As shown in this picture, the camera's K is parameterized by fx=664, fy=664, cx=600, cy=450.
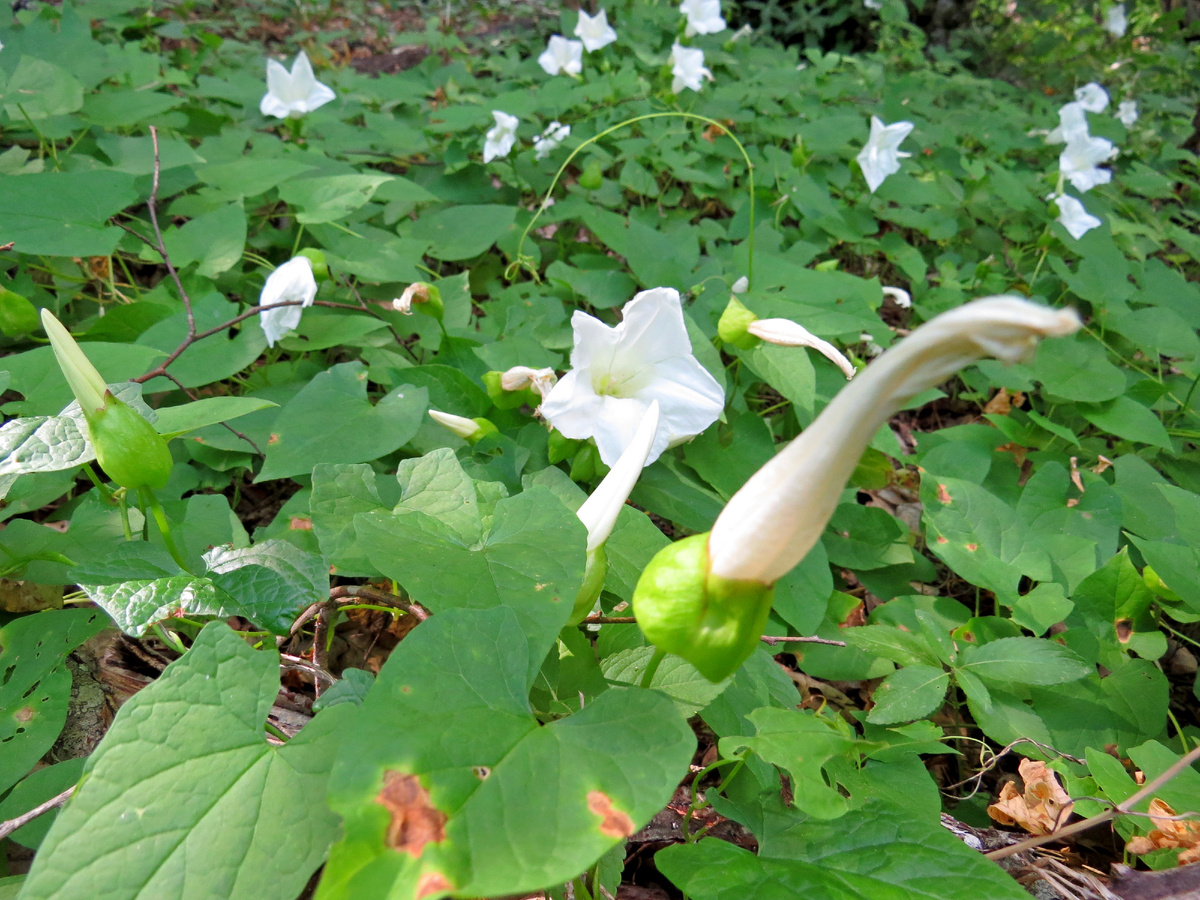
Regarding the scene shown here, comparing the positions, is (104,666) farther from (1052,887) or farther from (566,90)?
(566,90)

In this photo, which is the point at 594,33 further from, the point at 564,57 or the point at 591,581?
the point at 591,581

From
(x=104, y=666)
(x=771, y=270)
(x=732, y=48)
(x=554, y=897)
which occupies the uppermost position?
(x=732, y=48)

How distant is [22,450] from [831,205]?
264cm

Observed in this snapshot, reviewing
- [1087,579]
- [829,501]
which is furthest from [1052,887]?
[829,501]

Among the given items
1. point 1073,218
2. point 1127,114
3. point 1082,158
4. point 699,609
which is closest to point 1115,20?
point 1127,114

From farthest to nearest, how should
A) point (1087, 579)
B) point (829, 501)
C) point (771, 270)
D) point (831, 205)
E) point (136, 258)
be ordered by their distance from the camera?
point (831, 205)
point (136, 258)
point (771, 270)
point (1087, 579)
point (829, 501)

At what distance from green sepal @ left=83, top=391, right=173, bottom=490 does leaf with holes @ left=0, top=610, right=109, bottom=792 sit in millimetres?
286

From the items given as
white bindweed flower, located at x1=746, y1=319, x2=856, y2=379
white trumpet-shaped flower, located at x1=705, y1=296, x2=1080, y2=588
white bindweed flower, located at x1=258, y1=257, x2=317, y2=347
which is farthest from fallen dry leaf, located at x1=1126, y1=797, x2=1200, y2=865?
white bindweed flower, located at x1=258, y1=257, x2=317, y2=347

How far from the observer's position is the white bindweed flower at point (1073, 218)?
2766 millimetres

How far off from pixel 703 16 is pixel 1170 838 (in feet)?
13.8

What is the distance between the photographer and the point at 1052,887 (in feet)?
3.18

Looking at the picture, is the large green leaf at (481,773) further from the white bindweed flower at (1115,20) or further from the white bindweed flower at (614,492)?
the white bindweed flower at (1115,20)

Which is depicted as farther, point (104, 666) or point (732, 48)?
point (732, 48)

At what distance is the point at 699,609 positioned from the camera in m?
0.58
